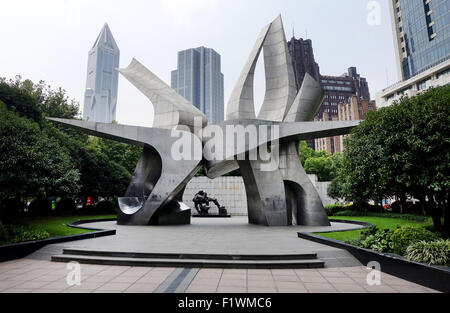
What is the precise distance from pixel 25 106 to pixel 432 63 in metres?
68.8

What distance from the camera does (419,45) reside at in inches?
2350

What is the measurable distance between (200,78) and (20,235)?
148 meters

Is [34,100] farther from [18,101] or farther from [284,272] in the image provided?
[284,272]

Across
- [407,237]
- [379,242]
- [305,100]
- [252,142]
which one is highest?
[305,100]

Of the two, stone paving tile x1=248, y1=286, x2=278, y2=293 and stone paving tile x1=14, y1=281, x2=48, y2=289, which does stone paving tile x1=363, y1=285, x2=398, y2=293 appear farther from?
stone paving tile x1=14, y1=281, x2=48, y2=289

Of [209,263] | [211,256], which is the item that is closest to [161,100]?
[211,256]

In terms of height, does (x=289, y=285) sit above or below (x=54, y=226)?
below

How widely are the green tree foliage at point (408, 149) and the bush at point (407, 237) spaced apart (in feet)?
7.83

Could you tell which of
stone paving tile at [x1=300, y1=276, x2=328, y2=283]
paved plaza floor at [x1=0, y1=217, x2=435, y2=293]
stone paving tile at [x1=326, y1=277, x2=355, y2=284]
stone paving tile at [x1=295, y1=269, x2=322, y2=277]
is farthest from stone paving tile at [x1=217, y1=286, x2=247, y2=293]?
stone paving tile at [x1=326, y1=277, x2=355, y2=284]

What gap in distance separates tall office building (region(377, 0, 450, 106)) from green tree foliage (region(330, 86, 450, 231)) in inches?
1892

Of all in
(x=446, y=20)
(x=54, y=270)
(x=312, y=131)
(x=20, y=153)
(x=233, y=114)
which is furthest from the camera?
(x=446, y=20)
